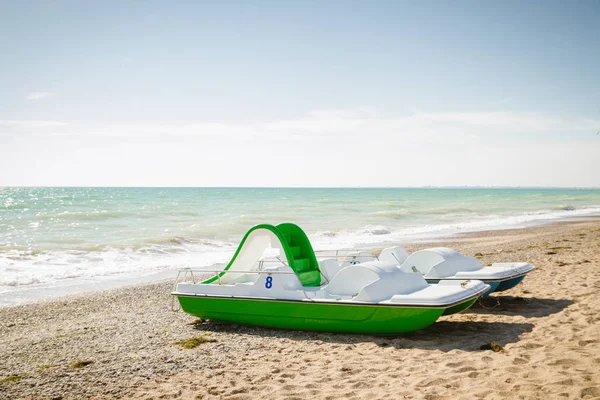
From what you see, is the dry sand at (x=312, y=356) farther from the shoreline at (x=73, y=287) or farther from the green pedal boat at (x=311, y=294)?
the shoreline at (x=73, y=287)

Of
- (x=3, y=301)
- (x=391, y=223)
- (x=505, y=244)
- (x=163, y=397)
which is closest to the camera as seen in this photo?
(x=163, y=397)

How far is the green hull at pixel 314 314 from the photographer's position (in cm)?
693

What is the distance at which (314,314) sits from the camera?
25.0ft

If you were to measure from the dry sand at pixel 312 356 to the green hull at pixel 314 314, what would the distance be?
0.52ft

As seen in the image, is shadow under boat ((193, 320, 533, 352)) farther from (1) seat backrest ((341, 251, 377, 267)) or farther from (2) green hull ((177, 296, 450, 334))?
(1) seat backrest ((341, 251, 377, 267))

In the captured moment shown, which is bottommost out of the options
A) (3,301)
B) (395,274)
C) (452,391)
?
(3,301)

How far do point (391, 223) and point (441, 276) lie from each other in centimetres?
2646

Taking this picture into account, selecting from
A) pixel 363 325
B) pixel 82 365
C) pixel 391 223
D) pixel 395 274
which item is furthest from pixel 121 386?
pixel 391 223

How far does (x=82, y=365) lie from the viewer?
21.8ft

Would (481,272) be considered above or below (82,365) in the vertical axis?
above

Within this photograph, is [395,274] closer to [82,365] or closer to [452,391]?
[452,391]

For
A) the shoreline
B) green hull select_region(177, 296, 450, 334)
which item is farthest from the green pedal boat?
the shoreline

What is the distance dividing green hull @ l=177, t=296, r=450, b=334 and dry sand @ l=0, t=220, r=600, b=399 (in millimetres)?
160

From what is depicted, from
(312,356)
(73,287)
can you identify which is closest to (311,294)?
(312,356)
